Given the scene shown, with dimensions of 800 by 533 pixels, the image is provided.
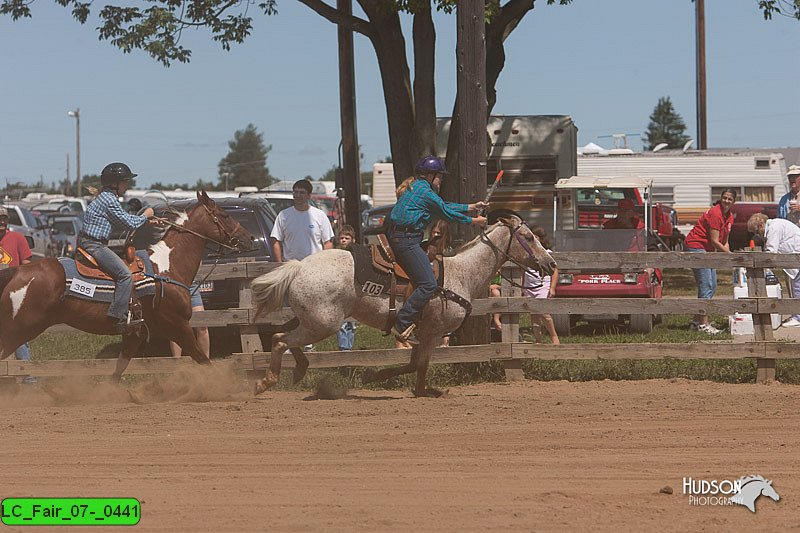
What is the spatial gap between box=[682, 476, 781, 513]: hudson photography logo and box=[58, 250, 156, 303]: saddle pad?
19.4 feet

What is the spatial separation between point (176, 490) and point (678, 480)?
3.27m

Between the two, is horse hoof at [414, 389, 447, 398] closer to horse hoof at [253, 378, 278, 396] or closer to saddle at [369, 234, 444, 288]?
saddle at [369, 234, 444, 288]

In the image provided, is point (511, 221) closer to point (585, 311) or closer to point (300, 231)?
point (585, 311)

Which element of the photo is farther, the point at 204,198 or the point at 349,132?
the point at 349,132

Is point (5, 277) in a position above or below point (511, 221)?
below

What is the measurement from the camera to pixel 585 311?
40.7 ft

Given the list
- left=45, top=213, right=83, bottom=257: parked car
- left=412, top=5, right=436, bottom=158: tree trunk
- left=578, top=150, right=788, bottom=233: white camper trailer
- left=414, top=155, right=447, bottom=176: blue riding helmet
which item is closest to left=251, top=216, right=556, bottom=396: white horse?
left=414, top=155, right=447, bottom=176: blue riding helmet

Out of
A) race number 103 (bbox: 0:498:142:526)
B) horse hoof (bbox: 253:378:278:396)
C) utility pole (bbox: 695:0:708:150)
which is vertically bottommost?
race number 103 (bbox: 0:498:142:526)

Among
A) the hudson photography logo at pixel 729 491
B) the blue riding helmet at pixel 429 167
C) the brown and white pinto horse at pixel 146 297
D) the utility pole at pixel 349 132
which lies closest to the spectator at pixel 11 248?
the brown and white pinto horse at pixel 146 297

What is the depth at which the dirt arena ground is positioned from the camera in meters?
6.47

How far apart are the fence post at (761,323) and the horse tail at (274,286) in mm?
5189

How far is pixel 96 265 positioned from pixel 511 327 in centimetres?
454

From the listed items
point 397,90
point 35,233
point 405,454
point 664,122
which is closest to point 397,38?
point 397,90

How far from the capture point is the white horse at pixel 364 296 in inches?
420
